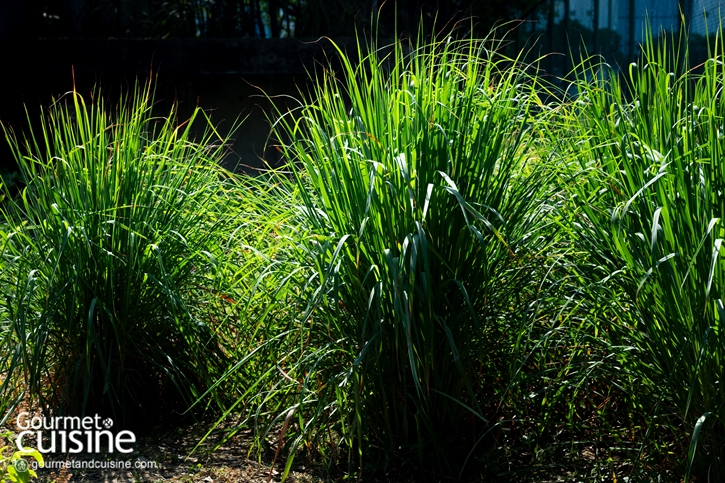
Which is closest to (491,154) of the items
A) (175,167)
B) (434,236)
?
(434,236)

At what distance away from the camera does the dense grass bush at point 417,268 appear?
260cm

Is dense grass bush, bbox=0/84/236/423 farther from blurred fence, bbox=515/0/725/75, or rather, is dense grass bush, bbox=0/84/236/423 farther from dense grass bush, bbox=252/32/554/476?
blurred fence, bbox=515/0/725/75

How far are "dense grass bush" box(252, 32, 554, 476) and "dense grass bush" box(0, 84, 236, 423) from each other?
1.94 ft

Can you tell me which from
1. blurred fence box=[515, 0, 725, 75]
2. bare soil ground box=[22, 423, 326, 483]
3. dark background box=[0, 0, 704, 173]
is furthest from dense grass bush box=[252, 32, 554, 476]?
blurred fence box=[515, 0, 725, 75]

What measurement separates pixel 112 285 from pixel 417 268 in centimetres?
116

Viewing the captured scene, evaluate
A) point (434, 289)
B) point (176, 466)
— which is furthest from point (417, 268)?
point (176, 466)

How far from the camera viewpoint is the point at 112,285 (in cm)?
300

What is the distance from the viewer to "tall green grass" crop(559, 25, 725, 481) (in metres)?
2.29

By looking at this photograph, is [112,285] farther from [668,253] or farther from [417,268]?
[668,253]

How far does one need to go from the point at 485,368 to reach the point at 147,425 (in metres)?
1.36

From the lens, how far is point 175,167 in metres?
3.41

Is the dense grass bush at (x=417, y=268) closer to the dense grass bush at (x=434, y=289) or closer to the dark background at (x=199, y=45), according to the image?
the dense grass bush at (x=434, y=289)

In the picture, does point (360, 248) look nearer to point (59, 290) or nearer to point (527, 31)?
point (59, 290)

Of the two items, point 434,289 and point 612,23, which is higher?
point 612,23
